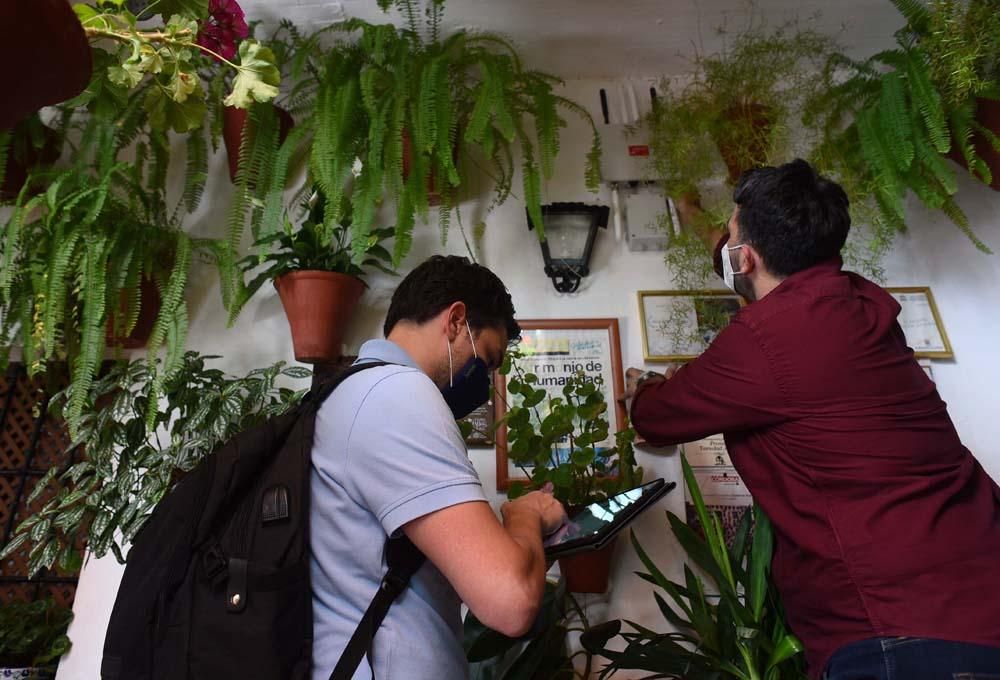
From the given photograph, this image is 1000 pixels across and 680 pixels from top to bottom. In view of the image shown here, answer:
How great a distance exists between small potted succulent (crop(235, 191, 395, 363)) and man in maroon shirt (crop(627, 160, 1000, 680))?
3.24 feet

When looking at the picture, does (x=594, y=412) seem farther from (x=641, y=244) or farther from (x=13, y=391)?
(x=13, y=391)

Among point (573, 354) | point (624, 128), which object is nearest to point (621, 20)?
point (624, 128)

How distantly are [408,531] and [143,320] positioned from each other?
1504mm

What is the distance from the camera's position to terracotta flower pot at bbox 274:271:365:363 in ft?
5.71

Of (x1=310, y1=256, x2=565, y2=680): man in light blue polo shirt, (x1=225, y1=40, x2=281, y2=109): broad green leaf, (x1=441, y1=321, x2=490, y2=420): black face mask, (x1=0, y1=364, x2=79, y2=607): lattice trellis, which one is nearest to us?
(x1=310, y1=256, x2=565, y2=680): man in light blue polo shirt

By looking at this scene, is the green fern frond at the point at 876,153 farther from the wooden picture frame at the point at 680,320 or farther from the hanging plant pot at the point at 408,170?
the hanging plant pot at the point at 408,170

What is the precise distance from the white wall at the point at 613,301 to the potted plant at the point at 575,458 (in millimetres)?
188

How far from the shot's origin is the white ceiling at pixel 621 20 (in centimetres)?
201

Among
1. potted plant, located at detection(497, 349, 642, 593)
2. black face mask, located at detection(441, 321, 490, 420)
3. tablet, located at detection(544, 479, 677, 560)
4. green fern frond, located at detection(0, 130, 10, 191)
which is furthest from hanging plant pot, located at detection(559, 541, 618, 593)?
green fern frond, located at detection(0, 130, 10, 191)

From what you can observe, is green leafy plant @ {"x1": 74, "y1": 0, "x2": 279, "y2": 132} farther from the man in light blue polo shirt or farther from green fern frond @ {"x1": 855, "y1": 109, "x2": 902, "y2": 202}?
green fern frond @ {"x1": 855, "y1": 109, "x2": 902, "y2": 202}

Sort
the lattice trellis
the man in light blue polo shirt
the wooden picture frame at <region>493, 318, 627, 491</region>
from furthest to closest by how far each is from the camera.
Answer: the lattice trellis, the wooden picture frame at <region>493, 318, 627, 491</region>, the man in light blue polo shirt

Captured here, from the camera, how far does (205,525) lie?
81 centimetres

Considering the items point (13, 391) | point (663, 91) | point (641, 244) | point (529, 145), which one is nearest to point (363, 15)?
point (529, 145)

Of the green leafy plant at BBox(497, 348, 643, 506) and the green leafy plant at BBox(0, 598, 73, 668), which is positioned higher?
the green leafy plant at BBox(497, 348, 643, 506)
